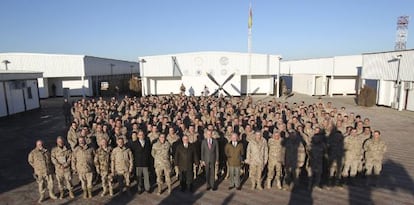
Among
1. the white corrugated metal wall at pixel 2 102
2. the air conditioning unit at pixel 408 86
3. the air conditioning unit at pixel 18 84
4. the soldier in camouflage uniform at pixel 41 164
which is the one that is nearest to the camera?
the soldier in camouflage uniform at pixel 41 164

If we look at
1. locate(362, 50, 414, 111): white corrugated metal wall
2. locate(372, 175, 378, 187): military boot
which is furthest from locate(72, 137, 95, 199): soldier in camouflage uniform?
locate(362, 50, 414, 111): white corrugated metal wall

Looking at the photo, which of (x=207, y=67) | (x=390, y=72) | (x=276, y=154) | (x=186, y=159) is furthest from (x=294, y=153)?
(x=207, y=67)

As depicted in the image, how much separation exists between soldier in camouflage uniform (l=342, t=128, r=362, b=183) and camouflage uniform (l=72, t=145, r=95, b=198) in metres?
7.28

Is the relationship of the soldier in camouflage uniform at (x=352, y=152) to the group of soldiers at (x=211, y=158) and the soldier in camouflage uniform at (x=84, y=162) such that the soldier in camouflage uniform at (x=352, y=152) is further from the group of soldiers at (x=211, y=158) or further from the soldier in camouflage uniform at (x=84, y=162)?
the soldier in camouflage uniform at (x=84, y=162)

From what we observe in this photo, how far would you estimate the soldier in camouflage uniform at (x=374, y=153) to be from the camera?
7578 mm

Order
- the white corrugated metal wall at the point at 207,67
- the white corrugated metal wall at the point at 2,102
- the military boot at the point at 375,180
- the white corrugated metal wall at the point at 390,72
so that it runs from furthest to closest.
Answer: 1. the white corrugated metal wall at the point at 207,67
2. the white corrugated metal wall at the point at 390,72
3. the white corrugated metal wall at the point at 2,102
4. the military boot at the point at 375,180

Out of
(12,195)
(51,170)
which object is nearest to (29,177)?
(12,195)

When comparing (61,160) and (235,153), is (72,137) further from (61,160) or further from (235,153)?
(235,153)

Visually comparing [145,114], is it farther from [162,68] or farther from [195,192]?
[162,68]

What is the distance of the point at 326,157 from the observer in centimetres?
816

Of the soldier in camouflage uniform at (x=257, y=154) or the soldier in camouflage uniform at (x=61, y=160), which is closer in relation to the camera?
the soldier in camouflage uniform at (x=61, y=160)

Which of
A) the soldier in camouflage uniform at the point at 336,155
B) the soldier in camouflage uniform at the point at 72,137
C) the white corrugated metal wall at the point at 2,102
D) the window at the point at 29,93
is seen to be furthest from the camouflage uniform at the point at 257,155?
the window at the point at 29,93

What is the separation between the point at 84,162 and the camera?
6.98 meters

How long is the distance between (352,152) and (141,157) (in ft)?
20.1
